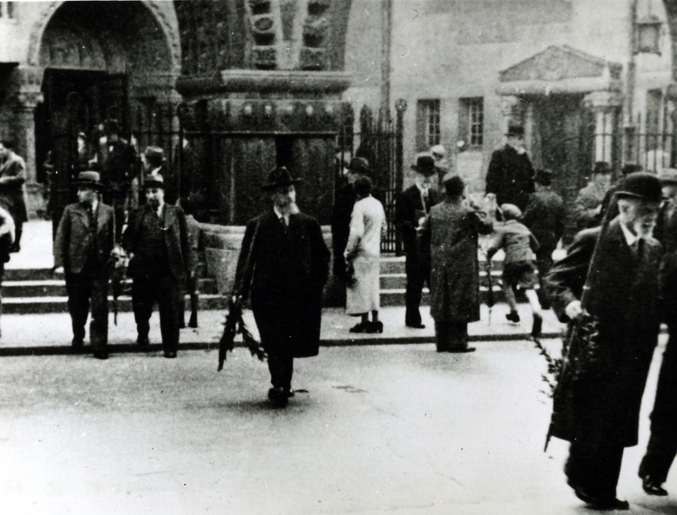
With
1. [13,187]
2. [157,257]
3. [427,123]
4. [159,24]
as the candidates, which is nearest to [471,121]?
[427,123]

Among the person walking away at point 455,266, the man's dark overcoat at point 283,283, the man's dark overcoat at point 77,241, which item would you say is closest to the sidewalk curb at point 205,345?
the person walking away at point 455,266

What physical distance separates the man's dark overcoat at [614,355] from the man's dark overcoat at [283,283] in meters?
3.89

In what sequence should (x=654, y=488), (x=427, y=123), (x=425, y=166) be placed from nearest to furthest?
(x=654, y=488), (x=425, y=166), (x=427, y=123)

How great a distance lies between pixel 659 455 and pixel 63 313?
33.5 feet

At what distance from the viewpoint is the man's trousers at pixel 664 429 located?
782 centimetres

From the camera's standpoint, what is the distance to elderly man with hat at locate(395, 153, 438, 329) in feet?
50.9

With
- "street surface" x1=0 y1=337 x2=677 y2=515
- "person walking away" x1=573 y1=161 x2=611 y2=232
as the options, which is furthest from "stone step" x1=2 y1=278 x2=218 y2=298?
"person walking away" x1=573 y1=161 x2=611 y2=232

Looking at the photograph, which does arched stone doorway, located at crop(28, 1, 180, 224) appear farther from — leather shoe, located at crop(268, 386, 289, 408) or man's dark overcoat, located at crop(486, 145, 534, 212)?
leather shoe, located at crop(268, 386, 289, 408)

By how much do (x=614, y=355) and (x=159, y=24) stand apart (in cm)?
2127

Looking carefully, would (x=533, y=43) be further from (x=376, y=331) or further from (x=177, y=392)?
(x=177, y=392)

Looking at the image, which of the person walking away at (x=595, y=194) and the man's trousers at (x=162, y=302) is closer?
the man's trousers at (x=162, y=302)

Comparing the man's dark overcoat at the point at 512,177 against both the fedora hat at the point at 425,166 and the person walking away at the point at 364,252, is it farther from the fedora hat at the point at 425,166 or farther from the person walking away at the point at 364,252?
the person walking away at the point at 364,252

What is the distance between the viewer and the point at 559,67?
2961cm

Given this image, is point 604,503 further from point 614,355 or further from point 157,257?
point 157,257
